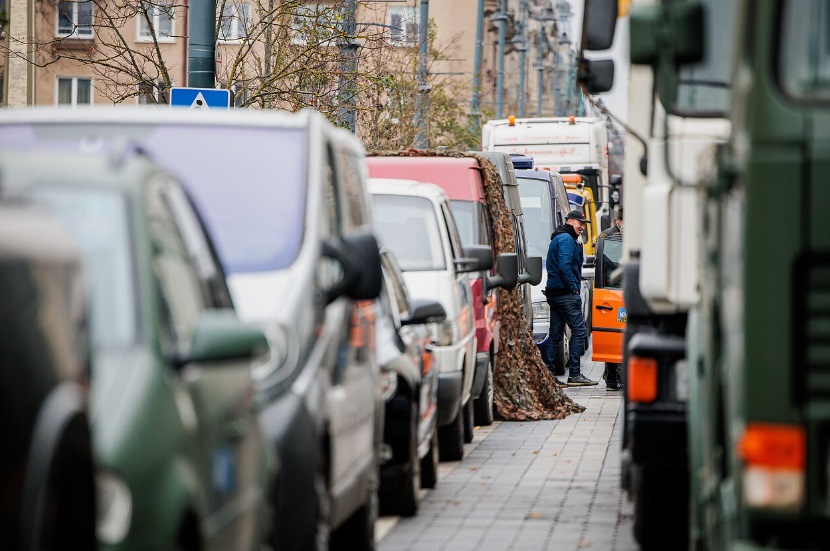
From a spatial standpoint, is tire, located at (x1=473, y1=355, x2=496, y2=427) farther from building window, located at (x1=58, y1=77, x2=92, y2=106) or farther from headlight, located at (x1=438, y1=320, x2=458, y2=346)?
building window, located at (x1=58, y1=77, x2=92, y2=106)

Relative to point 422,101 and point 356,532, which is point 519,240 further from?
point 422,101

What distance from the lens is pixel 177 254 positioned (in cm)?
546

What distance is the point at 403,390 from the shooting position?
399 inches

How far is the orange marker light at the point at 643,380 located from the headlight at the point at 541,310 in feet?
50.4

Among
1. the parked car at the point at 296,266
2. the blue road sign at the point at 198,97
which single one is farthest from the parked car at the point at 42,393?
the blue road sign at the point at 198,97

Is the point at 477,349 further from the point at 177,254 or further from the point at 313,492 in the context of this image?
the point at 177,254

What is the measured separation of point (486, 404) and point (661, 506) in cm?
788

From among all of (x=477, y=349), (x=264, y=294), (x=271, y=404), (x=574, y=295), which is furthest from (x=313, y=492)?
(x=574, y=295)

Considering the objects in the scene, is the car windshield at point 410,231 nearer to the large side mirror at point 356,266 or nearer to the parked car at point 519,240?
the parked car at point 519,240

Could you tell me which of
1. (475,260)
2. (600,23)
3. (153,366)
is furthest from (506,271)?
(153,366)

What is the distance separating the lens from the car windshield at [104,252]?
184 inches

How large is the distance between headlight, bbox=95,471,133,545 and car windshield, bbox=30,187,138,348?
18.1 inches

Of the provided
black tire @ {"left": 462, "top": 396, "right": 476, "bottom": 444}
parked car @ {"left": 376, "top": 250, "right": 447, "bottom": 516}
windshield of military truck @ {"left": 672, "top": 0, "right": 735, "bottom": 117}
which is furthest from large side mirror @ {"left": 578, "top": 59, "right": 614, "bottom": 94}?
black tire @ {"left": 462, "top": 396, "right": 476, "bottom": 444}

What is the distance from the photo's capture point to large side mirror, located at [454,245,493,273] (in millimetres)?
13852
